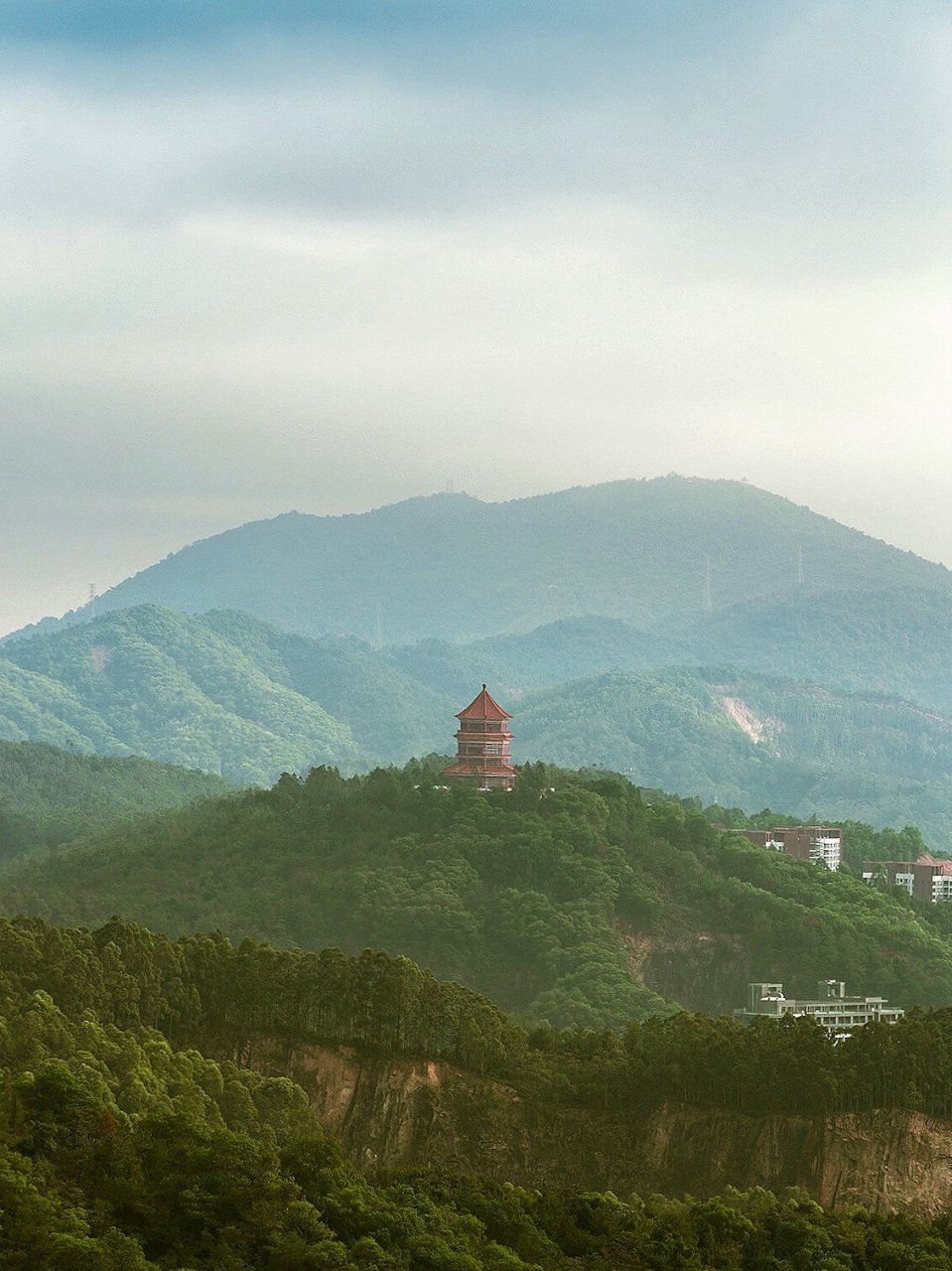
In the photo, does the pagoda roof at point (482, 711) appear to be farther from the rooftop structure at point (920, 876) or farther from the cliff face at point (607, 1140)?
the cliff face at point (607, 1140)

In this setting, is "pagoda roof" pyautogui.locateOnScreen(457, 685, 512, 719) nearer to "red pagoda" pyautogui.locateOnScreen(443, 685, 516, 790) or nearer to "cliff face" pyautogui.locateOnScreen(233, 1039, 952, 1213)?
"red pagoda" pyautogui.locateOnScreen(443, 685, 516, 790)

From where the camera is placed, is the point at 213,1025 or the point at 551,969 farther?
the point at 551,969

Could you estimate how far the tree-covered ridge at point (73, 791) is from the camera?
135 metres

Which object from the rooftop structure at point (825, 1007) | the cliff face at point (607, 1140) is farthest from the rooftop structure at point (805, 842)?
the cliff face at point (607, 1140)

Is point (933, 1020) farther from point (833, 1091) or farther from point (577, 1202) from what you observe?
point (577, 1202)

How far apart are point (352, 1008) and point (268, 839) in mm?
38926

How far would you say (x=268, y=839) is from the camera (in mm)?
100312

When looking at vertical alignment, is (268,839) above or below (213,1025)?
above

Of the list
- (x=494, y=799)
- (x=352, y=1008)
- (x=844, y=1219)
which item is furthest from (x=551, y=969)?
(x=844, y=1219)

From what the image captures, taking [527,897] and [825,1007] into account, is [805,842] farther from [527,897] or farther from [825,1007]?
[825,1007]

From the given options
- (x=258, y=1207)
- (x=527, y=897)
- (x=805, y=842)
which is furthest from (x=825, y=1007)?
(x=258, y=1207)

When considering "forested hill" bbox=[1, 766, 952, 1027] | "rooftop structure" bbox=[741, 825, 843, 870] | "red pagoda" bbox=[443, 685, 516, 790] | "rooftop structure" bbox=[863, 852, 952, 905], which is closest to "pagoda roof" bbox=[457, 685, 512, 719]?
"red pagoda" bbox=[443, 685, 516, 790]

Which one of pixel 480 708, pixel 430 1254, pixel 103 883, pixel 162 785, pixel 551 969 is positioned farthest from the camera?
pixel 162 785

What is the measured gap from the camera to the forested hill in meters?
90.1
